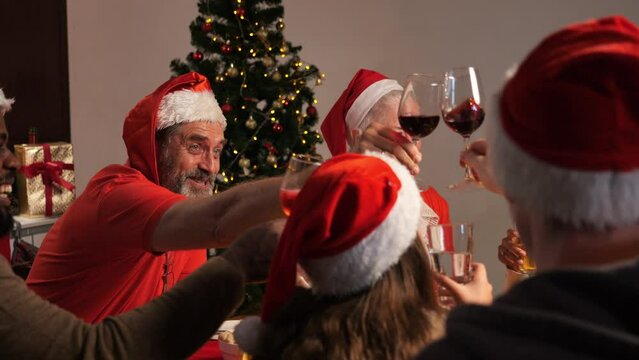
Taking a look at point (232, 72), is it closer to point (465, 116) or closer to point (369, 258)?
point (465, 116)

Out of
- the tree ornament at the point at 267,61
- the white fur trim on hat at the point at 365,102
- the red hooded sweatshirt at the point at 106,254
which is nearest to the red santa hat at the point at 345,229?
the red hooded sweatshirt at the point at 106,254

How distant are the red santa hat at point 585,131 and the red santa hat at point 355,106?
2277 millimetres

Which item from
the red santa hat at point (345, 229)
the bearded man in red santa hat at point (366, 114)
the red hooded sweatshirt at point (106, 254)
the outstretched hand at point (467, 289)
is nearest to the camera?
the red santa hat at point (345, 229)

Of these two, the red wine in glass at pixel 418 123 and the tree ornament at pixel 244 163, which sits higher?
the red wine in glass at pixel 418 123

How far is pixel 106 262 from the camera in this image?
2559 mm

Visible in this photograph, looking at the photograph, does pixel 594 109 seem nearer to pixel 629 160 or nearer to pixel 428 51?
pixel 629 160

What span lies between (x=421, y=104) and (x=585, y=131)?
1104 mm

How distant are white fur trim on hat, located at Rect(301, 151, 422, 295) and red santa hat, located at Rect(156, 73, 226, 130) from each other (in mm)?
1690

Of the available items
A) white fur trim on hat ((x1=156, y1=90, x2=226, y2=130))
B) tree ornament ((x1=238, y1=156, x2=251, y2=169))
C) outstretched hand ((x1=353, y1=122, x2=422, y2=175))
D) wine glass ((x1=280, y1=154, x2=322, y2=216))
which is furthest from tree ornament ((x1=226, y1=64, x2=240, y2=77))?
wine glass ((x1=280, y1=154, x2=322, y2=216))

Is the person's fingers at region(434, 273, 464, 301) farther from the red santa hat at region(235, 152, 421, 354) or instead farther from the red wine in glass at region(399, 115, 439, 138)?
the red wine in glass at region(399, 115, 439, 138)

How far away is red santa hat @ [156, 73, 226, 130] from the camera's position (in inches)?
119

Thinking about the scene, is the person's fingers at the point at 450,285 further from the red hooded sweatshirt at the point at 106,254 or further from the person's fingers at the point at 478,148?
the red hooded sweatshirt at the point at 106,254

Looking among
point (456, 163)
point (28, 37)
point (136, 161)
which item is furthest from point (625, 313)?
point (28, 37)

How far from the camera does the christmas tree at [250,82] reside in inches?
164
